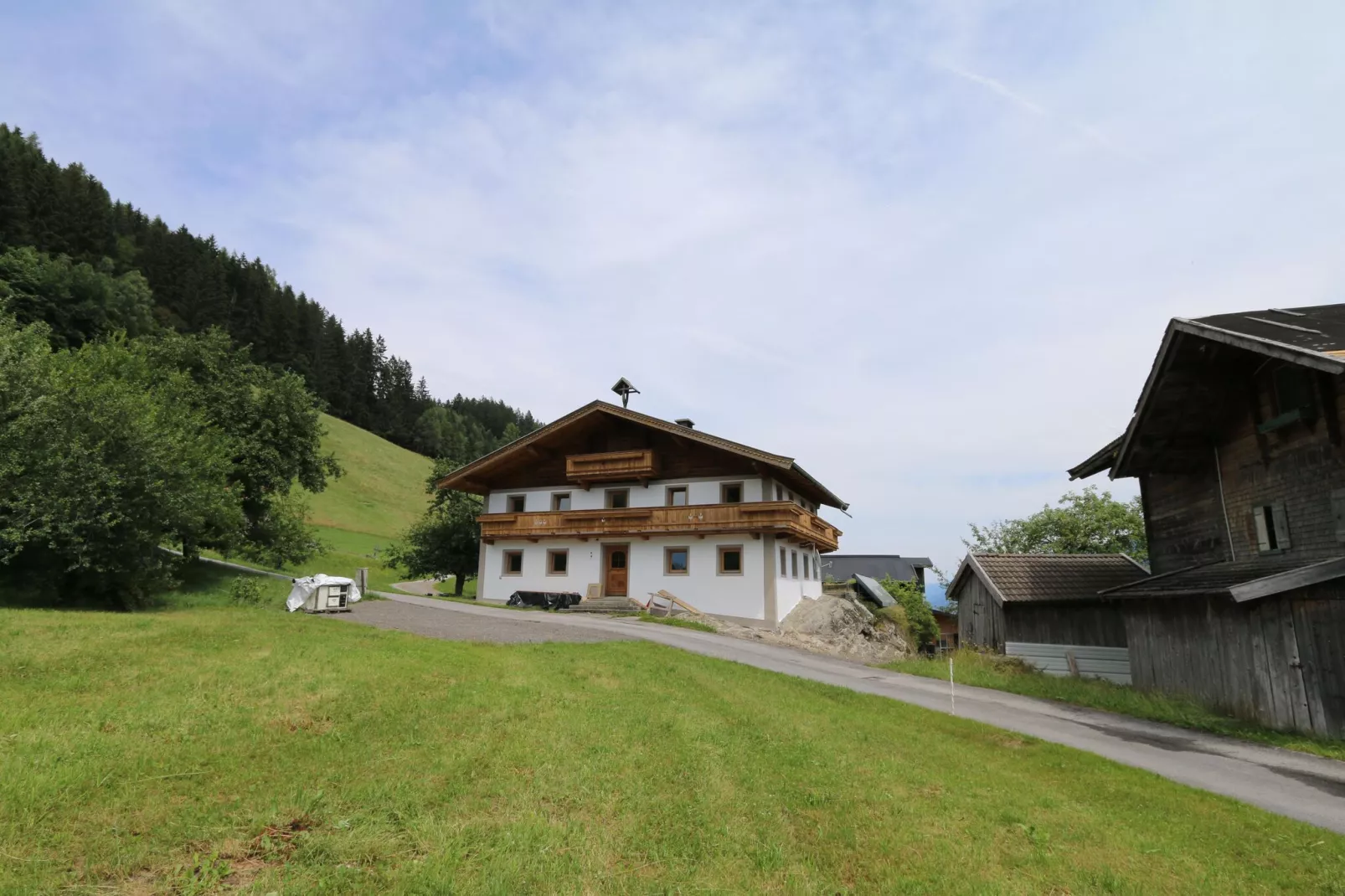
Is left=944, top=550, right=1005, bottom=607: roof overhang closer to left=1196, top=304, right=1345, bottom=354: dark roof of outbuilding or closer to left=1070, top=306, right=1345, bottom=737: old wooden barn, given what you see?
left=1070, top=306, right=1345, bottom=737: old wooden barn

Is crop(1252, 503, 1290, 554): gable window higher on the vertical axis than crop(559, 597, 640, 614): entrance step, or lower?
higher

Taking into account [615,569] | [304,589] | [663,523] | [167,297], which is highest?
[167,297]

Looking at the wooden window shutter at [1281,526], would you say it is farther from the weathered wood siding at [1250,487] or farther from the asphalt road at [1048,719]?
the asphalt road at [1048,719]

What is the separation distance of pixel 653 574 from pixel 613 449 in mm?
6301

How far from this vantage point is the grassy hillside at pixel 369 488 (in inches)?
2608

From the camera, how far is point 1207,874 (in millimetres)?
6137

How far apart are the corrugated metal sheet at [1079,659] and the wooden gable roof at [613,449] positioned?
1100 centimetres

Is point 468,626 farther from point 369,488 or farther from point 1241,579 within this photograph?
point 369,488

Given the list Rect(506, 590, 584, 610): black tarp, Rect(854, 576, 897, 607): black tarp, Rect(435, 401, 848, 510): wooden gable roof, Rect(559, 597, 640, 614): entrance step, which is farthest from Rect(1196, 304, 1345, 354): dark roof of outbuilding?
Rect(854, 576, 897, 607): black tarp

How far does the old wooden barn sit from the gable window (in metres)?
0.03

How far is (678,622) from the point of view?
26641 mm

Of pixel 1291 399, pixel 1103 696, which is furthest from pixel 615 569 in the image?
pixel 1291 399

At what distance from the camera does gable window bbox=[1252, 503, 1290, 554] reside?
1527 cm

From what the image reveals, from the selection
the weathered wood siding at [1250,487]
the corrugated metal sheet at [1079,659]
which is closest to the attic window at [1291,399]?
the weathered wood siding at [1250,487]
